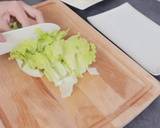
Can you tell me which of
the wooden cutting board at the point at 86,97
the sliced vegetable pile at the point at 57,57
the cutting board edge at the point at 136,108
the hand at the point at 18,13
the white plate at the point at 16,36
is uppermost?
the hand at the point at 18,13

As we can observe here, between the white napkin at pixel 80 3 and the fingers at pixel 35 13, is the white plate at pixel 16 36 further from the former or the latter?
the white napkin at pixel 80 3

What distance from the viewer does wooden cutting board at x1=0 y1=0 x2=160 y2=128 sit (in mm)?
686

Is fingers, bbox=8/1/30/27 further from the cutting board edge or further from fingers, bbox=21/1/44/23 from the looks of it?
the cutting board edge

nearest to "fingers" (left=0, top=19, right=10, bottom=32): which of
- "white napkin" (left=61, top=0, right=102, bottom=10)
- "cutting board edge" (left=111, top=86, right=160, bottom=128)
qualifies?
"white napkin" (left=61, top=0, right=102, bottom=10)

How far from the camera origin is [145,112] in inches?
30.0

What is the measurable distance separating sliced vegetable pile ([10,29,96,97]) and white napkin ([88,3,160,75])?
14 cm

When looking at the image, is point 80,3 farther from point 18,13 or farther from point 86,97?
point 86,97

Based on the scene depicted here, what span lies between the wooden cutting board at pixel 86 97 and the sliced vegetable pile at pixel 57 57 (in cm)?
2

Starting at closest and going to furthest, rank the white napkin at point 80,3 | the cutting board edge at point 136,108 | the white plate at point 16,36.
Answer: the cutting board edge at point 136,108
the white plate at point 16,36
the white napkin at point 80,3

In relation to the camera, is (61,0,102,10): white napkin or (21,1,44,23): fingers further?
(61,0,102,10): white napkin

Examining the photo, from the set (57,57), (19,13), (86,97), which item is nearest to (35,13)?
(19,13)

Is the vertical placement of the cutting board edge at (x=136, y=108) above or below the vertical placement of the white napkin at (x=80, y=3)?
below

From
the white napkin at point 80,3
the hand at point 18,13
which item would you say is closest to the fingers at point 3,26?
the hand at point 18,13

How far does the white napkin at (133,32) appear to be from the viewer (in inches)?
33.7
